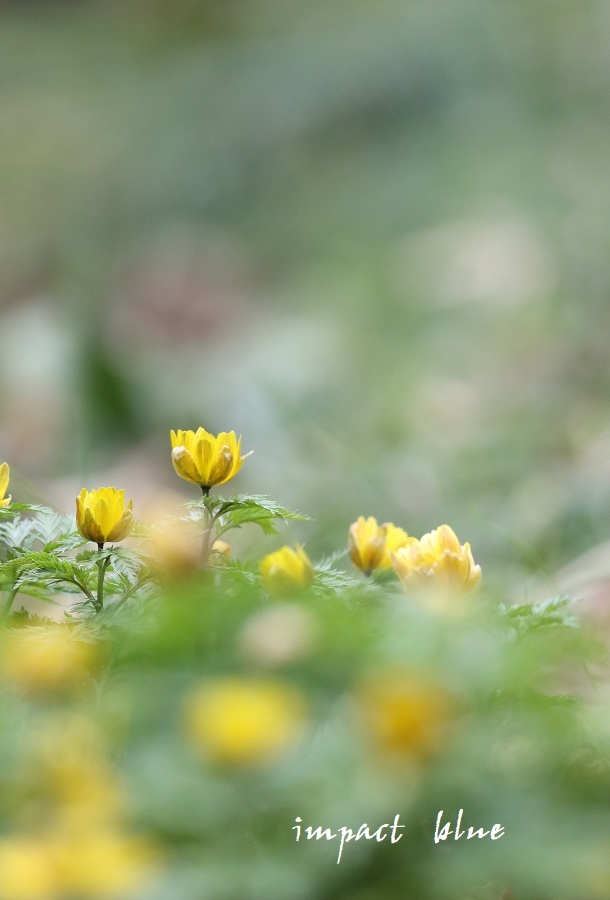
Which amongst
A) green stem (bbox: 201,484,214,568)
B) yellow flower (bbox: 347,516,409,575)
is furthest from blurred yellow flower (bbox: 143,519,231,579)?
yellow flower (bbox: 347,516,409,575)

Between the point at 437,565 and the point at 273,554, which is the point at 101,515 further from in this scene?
the point at 437,565

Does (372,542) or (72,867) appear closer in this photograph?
(72,867)

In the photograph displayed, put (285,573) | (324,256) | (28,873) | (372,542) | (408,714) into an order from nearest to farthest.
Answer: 1. (28,873)
2. (408,714)
3. (285,573)
4. (372,542)
5. (324,256)

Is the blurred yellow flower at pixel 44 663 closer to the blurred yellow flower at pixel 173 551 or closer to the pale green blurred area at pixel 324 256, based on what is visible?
the blurred yellow flower at pixel 173 551

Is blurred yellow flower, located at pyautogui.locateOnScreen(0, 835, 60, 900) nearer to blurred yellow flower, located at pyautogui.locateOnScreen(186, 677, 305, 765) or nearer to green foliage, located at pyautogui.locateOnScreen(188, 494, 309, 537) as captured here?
blurred yellow flower, located at pyautogui.locateOnScreen(186, 677, 305, 765)

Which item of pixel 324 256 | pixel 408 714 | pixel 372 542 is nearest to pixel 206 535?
pixel 372 542

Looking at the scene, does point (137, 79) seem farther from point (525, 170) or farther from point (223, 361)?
point (223, 361)
